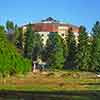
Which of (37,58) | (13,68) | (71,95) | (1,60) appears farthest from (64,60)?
(71,95)

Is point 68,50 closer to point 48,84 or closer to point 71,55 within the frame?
point 71,55

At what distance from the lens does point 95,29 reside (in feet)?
482

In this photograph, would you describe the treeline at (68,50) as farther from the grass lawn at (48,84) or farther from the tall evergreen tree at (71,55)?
the grass lawn at (48,84)

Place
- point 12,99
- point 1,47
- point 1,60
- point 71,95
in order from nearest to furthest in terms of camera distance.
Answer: point 12,99, point 71,95, point 1,60, point 1,47

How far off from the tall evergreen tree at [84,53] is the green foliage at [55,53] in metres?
4.96

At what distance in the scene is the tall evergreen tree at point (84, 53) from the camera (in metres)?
130

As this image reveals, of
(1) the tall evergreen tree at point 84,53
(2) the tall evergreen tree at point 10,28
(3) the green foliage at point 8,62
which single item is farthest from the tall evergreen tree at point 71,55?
(3) the green foliage at point 8,62

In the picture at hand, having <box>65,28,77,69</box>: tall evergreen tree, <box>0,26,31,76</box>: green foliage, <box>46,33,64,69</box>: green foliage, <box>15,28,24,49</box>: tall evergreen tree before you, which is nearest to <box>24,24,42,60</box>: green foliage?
<box>46,33,64,69</box>: green foliage

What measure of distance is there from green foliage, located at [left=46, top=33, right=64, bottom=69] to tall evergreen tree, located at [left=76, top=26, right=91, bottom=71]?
4962mm

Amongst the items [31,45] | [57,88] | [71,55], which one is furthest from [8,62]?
[31,45]

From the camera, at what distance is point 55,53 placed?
135125mm

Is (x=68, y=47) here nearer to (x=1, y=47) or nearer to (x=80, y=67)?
(x=80, y=67)

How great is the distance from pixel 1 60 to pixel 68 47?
56.6 m

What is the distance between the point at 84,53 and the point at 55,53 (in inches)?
329
